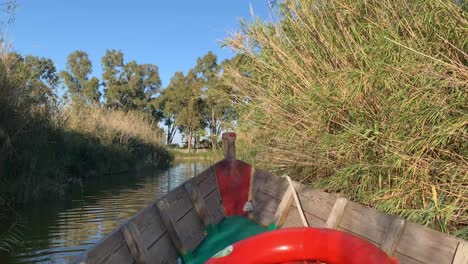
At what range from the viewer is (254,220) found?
4.82 meters

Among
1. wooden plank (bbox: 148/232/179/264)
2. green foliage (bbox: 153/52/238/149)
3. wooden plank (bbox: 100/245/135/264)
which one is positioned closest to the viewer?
wooden plank (bbox: 100/245/135/264)

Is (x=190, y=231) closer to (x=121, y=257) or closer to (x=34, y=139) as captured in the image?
(x=121, y=257)

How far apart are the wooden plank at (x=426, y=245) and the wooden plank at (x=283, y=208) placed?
1.41m

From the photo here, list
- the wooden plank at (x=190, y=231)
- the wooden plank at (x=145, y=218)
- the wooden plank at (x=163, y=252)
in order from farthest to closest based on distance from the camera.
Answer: the wooden plank at (x=190, y=231)
the wooden plank at (x=163, y=252)
the wooden plank at (x=145, y=218)

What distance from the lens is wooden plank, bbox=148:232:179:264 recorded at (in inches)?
145

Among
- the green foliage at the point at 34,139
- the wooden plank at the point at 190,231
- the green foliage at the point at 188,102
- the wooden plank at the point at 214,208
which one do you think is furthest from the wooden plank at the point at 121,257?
the green foliage at the point at 188,102

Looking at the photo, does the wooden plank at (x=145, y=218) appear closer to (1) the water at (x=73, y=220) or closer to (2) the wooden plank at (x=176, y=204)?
(2) the wooden plank at (x=176, y=204)

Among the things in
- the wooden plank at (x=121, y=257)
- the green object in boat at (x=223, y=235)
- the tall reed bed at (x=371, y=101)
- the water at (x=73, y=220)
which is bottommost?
the water at (x=73, y=220)

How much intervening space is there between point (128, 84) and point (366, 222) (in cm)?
5577

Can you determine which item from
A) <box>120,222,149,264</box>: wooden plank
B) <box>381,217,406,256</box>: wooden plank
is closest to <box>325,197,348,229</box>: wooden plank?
<box>381,217,406,256</box>: wooden plank

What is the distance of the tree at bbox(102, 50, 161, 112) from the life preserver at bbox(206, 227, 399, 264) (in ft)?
179

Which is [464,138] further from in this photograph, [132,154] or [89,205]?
[132,154]

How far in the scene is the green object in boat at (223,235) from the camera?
4.29 meters

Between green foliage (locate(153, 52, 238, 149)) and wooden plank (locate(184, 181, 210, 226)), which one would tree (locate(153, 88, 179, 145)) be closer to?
green foliage (locate(153, 52, 238, 149))
